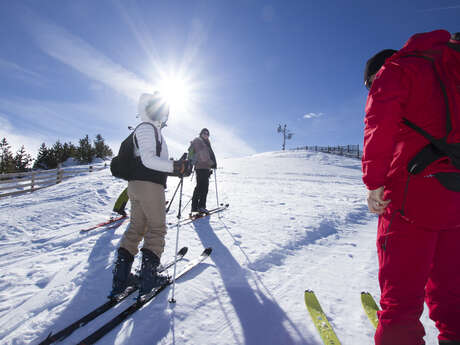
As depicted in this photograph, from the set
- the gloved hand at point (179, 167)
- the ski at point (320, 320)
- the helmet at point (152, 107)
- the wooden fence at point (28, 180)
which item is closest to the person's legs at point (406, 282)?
the ski at point (320, 320)

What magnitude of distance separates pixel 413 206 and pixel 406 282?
408 mm

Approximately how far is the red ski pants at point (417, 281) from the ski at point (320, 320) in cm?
66

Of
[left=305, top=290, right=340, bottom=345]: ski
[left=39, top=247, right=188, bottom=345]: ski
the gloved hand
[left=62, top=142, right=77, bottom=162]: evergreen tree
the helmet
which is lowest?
[left=39, top=247, right=188, bottom=345]: ski

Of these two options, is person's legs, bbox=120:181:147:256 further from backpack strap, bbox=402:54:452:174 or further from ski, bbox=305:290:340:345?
backpack strap, bbox=402:54:452:174

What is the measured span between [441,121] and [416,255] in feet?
2.36

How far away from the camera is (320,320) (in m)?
1.91

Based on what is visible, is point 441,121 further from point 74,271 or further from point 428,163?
point 74,271

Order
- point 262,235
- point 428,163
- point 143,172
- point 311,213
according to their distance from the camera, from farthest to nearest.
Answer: point 311,213 → point 262,235 → point 143,172 → point 428,163

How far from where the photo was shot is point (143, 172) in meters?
2.27

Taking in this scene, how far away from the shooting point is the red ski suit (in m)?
1.11

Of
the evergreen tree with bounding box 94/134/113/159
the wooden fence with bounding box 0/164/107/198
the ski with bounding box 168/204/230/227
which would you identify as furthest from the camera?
the evergreen tree with bounding box 94/134/113/159

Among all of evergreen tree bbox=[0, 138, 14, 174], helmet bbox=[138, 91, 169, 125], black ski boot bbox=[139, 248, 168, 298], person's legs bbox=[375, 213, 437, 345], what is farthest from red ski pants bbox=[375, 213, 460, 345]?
evergreen tree bbox=[0, 138, 14, 174]

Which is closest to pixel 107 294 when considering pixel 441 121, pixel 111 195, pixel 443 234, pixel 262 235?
pixel 262 235

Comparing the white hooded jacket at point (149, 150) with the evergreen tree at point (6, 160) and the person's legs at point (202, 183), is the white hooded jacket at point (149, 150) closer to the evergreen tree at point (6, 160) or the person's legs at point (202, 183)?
the person's legs at point (202, 183)
